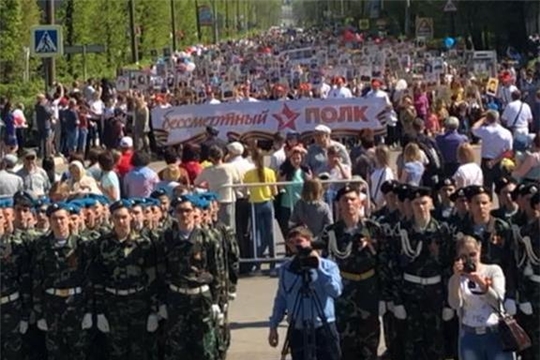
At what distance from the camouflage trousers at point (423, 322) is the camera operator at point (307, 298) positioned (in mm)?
943

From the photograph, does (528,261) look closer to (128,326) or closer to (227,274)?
(227,274)

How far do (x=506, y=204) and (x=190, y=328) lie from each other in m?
2.97

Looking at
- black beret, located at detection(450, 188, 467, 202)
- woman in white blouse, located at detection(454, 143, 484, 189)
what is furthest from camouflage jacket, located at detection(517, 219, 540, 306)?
woman in white blouse, located at detection(454, 143, 484, 189)

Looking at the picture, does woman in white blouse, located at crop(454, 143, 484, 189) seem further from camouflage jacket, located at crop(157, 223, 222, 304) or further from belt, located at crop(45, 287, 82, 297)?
belt, located at crop(45, 287, 82, 297)

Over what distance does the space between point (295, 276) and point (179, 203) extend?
5.55ft

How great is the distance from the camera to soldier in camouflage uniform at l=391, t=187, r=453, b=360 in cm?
1144

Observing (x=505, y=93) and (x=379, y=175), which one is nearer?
(x=379, y=175)

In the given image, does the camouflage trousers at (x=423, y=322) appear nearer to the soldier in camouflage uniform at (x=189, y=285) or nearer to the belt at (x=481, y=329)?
the belt at (x=481, y=329)

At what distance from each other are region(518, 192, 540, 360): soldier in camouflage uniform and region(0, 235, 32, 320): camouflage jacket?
4.25m

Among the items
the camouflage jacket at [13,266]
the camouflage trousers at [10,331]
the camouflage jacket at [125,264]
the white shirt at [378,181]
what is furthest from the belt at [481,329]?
the white shirt at [378,181]

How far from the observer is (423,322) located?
11.7 meters

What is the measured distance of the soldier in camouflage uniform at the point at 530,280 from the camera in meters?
11.1

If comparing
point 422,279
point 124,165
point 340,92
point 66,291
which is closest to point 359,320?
point 422,279

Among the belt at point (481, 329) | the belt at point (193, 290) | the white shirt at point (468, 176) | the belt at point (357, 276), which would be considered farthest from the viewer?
the white shirt at point (468, 176)
